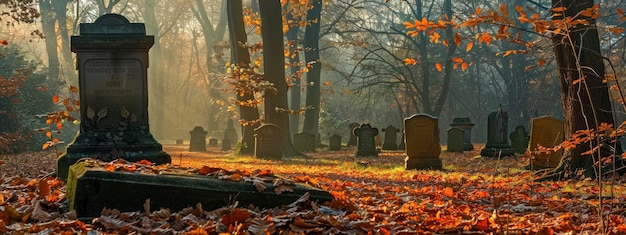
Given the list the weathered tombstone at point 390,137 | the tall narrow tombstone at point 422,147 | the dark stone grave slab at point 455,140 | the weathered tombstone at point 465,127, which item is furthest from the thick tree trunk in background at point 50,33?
the tall narrow tombstone at point 422,147

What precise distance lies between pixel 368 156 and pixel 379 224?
1689 centimetres

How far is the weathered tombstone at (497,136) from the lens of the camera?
2038 cm

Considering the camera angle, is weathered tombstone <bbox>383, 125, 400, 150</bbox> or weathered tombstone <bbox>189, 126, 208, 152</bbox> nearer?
weathered tombstone <bbox>383, 125, 400, 150</bbox>

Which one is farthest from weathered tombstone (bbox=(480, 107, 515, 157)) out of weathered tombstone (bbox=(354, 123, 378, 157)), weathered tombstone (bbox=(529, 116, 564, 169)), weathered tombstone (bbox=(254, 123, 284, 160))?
weathered tombstone (bbox=(529, 116, 564, 169))

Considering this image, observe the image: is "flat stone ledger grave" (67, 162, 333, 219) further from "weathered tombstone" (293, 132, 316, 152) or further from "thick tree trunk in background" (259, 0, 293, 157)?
"weathered tombstone" (293, 132, 316, 152)

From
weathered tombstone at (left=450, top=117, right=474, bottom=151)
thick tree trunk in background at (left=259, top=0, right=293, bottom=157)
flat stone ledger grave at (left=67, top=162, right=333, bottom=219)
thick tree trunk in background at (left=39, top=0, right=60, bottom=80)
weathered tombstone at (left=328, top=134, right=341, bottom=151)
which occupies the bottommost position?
flat stone ledger grave at (left=67, top=162, right=333, bottom=219)

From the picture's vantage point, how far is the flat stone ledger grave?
524 centimetres

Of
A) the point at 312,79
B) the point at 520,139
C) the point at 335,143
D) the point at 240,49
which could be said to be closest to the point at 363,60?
the point at 312,79

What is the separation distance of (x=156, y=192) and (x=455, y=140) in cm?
2013

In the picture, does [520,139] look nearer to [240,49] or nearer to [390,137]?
[390,137]

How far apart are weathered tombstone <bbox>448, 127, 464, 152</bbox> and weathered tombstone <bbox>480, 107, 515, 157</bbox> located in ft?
5.71

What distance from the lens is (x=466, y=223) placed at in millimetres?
4965

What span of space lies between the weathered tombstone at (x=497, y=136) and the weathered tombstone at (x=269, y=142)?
6.50 metres

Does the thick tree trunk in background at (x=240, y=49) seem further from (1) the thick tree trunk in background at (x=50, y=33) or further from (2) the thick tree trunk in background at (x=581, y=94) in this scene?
(1) the thick tree trunk in background at (x=50, y=33)
